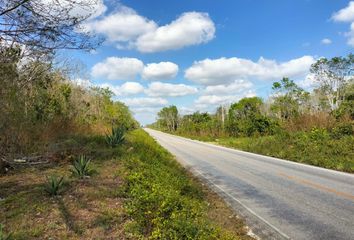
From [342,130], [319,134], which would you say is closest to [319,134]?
[319,134]

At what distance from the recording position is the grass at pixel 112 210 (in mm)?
4750

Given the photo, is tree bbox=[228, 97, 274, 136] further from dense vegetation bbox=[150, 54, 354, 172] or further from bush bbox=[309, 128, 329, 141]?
bush bbox=[309, 128, 329, 141]

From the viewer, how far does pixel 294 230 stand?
536 cm

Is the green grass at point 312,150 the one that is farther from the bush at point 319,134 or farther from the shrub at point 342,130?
the shrub at point 342,130

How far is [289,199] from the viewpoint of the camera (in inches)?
294

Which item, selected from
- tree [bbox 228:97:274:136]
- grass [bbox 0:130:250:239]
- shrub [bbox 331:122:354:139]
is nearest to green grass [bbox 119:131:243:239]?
grass [bbox 0:130:250:239]

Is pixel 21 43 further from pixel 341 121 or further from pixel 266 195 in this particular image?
pixel 341 121

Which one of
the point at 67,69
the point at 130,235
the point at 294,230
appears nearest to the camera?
the point at 130,235

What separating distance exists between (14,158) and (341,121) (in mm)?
19088

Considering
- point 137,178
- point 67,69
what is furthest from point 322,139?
point 67,69

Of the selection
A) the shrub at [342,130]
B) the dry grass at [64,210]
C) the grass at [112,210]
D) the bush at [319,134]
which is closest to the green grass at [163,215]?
the grass at [112,210]

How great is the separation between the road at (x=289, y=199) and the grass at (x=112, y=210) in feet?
1.78

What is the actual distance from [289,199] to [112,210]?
4392mm

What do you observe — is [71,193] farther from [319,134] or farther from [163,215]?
[319,134]
